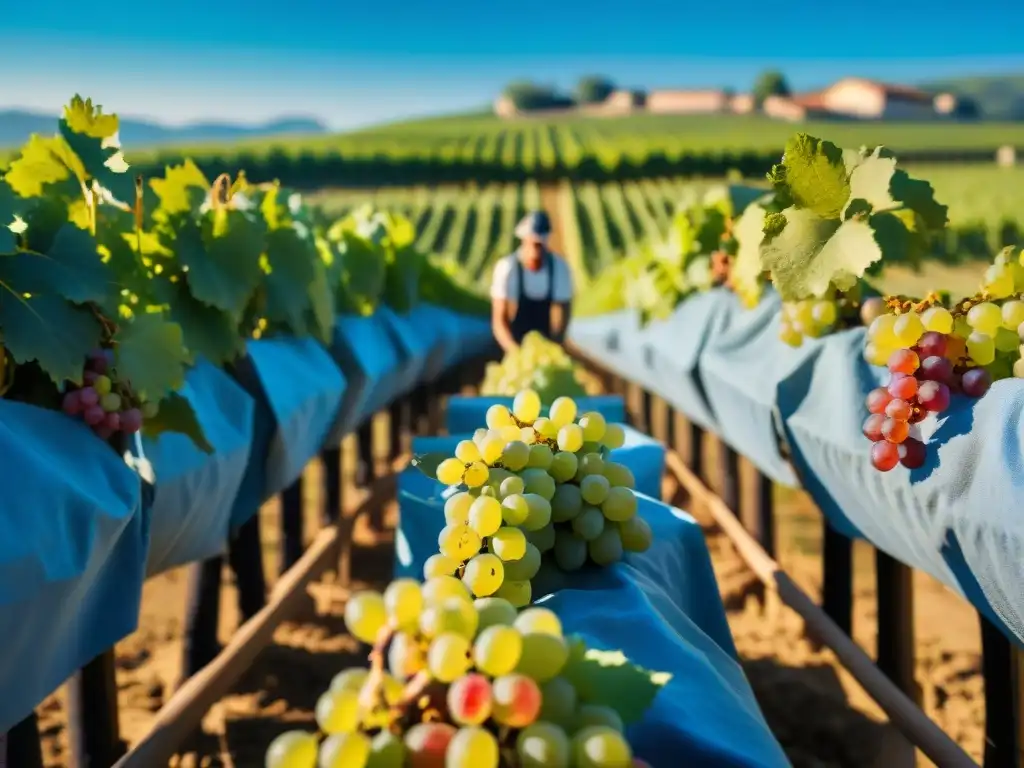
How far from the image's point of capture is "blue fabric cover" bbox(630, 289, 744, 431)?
448 cm

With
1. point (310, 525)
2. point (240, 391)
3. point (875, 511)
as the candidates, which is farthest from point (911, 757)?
point (310, 525)

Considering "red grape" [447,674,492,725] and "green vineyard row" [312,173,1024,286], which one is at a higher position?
"green vineyard row" [312,173,1024,286]

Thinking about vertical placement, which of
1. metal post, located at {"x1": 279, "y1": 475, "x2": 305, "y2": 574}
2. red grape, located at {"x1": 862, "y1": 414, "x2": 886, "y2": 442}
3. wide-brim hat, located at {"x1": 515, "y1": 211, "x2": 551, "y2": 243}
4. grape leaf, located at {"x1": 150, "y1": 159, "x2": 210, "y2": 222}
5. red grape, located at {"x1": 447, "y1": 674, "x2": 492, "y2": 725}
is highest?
grape leaf, located at {"x1": 150, "y1": 159, "x2": 210, "y2": 222}

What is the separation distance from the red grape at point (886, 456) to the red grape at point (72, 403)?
186 cm

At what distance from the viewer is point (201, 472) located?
2.94 m

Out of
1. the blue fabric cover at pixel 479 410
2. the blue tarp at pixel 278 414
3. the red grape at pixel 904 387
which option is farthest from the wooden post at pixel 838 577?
the blue tarp at pixel 278 414

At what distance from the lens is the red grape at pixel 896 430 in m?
2.13

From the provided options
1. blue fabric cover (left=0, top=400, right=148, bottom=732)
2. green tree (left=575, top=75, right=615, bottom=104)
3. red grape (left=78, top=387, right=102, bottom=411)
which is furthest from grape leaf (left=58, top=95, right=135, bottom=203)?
green tree (left=575, top=75, right=615, bottom=104)

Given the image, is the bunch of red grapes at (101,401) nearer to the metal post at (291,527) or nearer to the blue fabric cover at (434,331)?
the metal post at (291,527)

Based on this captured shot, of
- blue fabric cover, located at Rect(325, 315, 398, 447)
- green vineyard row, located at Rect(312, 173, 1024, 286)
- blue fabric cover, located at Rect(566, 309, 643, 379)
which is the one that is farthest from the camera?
green vineyard row, located at Rect(312, 173, 1024, 286)

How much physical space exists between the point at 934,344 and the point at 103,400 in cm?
193

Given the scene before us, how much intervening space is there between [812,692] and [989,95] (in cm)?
19813

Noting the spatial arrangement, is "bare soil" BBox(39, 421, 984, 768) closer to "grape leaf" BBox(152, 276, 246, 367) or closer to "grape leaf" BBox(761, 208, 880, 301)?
"grape leaf" BBox(152, 276, 246, 367)

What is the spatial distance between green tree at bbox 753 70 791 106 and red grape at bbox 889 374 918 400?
384 ft
